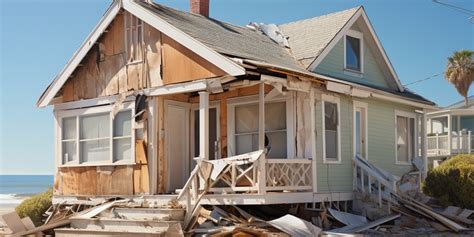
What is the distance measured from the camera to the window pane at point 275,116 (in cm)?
1769

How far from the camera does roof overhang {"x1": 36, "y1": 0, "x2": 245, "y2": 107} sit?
1628cm

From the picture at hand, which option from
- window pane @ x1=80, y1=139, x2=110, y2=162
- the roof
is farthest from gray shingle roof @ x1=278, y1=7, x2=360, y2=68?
the roof

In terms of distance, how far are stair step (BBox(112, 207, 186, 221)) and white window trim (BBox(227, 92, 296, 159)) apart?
3.12 m

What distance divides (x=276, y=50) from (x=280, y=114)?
3411 mm

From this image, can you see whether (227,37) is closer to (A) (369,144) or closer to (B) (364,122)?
(B) (364,122)

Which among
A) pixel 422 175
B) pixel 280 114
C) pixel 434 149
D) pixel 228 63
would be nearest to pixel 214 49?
pixel 228 63

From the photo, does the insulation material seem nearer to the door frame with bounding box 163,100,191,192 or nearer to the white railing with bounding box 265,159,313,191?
the door frame with bounding box 163,100,191,192

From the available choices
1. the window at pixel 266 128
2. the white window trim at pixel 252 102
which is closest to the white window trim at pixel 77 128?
the white window trim at pixel 252 102

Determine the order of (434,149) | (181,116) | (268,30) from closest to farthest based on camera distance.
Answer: (181,116)
(268,30)
(434,149)

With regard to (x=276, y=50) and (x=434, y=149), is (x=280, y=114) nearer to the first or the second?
(x=276, y=50)

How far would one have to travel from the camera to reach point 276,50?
2052 centimetres

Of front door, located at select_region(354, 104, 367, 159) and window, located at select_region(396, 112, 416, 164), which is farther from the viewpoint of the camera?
window, located at select_region(396, 112, 416, 164)

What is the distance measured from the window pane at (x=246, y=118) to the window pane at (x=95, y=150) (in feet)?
12.8

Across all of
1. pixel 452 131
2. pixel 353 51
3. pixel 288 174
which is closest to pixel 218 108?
pixel 288 174
